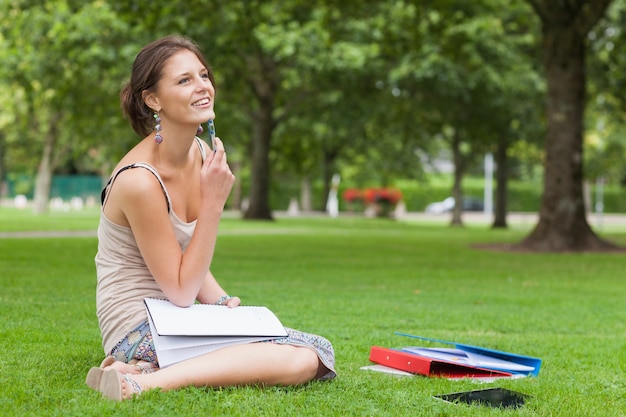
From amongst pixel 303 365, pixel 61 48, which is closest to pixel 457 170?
pixel 61 48

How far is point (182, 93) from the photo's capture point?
461 cm

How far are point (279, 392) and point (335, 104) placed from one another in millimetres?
30872

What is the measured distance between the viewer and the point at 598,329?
8.02 meters

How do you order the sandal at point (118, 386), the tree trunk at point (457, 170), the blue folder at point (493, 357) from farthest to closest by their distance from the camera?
the tree trunk at point (457, 170) → the blue folder at point (493, 357) → the sandal at point (118, 386)

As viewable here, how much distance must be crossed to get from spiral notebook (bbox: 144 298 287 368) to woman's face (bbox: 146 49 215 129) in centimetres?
91

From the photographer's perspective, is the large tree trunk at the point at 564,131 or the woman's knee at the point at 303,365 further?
the large tree trunk at the point at 564,131

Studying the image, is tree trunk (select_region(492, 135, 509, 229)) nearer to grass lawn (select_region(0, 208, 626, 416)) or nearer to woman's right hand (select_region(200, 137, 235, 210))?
grass lawn (select_region(0, 208, 626, 416))

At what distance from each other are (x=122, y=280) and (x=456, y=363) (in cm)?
190

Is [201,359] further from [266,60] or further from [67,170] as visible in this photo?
[67,170]

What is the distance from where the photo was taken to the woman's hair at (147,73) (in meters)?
4.62

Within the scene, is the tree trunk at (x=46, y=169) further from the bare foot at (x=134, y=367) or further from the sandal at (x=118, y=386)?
the sandal at (x=118, y=386)

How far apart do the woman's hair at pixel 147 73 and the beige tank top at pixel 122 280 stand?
1.23ft

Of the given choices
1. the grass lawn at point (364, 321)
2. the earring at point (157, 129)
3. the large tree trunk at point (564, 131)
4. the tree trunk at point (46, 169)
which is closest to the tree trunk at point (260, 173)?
the tree trunk at point (46, 169)

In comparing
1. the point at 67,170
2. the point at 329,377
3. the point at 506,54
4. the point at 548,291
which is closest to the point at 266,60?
the point at 506,54
